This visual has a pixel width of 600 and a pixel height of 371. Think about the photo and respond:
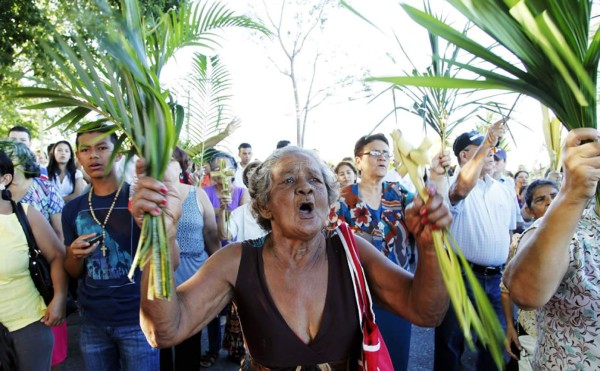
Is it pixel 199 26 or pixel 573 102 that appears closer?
pixel 573 102

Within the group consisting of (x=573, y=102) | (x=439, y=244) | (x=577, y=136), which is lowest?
(x=439, y=244)

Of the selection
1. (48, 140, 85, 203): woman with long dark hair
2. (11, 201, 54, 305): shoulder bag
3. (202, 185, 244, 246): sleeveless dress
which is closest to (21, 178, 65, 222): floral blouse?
(11, 201, 54, 305): shoulder bag

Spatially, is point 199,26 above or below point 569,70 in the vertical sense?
above

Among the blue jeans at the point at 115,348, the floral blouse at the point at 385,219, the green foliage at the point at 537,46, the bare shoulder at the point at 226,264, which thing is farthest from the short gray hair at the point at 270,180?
the floral blouse at the point at 385,219

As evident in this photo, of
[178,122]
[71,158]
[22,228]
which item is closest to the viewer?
[178,122]

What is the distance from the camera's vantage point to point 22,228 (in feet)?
9.55

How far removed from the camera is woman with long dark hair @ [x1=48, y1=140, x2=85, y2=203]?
20.4 feet

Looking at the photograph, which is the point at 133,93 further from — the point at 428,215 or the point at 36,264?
the point at 36,264

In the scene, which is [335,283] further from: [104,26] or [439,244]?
[104,26]

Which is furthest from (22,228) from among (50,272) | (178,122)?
(178,122)

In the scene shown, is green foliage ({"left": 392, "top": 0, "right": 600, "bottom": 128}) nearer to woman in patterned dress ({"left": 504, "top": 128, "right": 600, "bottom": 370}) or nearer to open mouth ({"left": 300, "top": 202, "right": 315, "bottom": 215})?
woman in patterned dress ({"left": 504, "top": 128, "right": 600, "bottom": 370})

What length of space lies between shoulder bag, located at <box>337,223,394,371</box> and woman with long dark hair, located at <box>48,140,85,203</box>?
201 inches

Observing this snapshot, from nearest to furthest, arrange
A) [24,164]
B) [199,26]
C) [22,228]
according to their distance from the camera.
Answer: [199,26]
[22,228]
[24,164]

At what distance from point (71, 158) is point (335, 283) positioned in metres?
5.46
